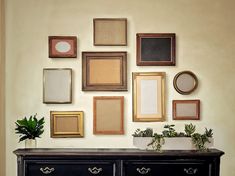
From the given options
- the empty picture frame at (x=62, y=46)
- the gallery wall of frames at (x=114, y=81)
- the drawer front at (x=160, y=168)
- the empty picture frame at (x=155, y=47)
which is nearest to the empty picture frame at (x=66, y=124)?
the gallery wall of frames at (x=114, y=81)

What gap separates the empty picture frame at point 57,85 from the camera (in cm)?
406

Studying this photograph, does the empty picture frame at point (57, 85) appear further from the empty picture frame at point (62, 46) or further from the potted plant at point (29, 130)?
the potted plant at point (29, 130)

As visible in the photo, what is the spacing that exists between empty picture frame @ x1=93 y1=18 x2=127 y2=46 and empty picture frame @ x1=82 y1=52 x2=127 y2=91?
0.12 m

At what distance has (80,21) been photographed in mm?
4113

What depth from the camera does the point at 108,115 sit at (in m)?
4.08

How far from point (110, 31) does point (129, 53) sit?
1.01 ft

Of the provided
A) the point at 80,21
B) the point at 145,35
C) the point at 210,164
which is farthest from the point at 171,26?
the point at 210,164

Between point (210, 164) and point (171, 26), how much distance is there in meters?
1.48

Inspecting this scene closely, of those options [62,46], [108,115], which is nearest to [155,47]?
[108,115]

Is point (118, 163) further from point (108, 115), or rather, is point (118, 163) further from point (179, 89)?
point (179, 89)

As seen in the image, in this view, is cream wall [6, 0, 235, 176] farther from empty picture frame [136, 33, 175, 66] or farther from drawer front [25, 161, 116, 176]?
drawer front [25, 161, 116, 176]

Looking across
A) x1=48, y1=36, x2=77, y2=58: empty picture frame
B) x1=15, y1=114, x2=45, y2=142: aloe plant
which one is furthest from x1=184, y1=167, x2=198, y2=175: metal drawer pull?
x1=48, y1=36, x2=77, y2=58: empty picture frame

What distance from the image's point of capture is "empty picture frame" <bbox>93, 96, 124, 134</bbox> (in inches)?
160
